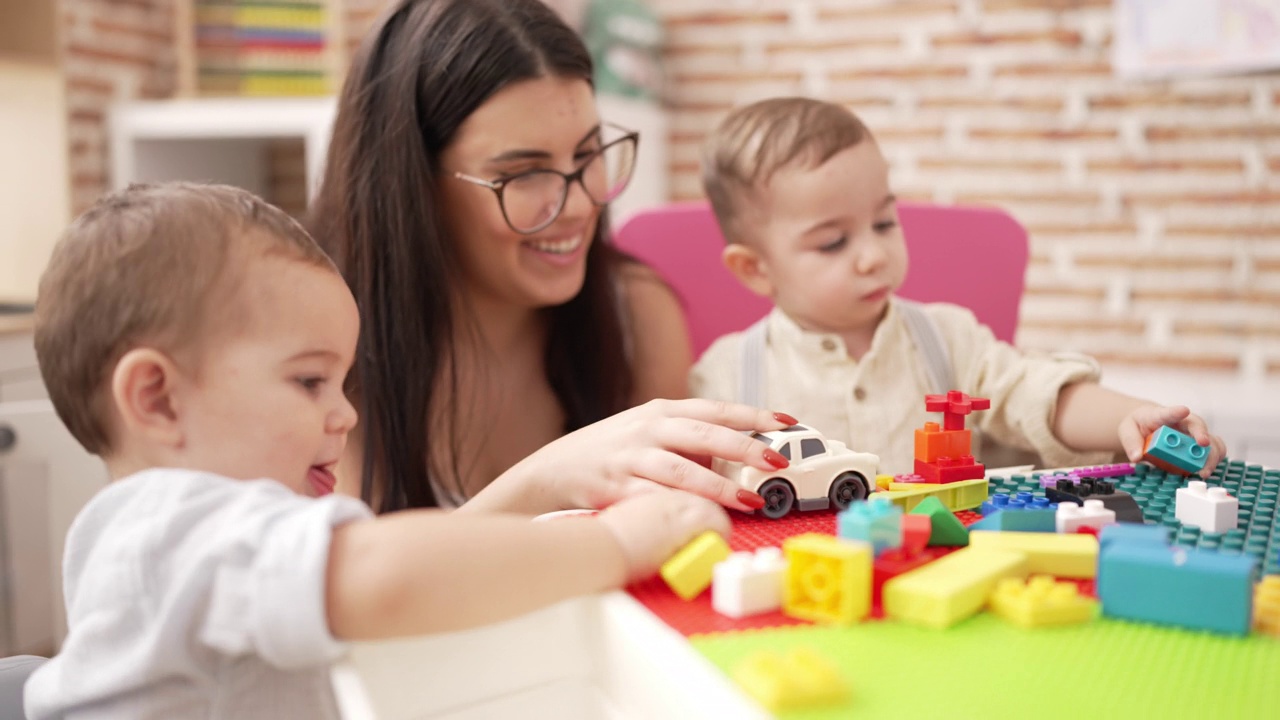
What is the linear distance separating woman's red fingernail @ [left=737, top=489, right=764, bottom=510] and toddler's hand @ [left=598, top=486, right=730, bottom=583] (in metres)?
0.05

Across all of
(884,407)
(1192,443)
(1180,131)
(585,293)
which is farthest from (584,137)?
(1180,131)

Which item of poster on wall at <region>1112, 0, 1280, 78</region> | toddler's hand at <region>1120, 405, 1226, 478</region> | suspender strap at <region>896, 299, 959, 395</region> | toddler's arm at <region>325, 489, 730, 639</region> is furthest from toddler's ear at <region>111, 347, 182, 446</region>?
poster on wall at <region>1112, 0, 1280, 78</region>

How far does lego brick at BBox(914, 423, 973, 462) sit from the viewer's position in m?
0.80

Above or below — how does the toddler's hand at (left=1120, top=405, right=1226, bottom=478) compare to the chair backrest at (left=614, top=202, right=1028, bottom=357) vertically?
below

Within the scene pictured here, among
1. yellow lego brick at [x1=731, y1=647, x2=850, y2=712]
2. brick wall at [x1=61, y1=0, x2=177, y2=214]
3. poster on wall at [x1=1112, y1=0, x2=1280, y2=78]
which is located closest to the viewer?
yellow lego brick at [x1=731, y1=647, x2=850, y2=712]

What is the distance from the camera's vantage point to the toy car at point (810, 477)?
764mm

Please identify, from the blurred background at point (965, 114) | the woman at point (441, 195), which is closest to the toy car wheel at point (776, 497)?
the woman at point (441, 195)

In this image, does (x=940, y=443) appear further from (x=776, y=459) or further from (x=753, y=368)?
(x=753, y=368)

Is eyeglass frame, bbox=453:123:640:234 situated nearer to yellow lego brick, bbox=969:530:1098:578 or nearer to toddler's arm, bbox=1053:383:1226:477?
toddler's arm, bbox=1053:383:1226:477

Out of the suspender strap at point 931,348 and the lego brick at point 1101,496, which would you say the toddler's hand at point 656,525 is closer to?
the lego brick at point 1101,496

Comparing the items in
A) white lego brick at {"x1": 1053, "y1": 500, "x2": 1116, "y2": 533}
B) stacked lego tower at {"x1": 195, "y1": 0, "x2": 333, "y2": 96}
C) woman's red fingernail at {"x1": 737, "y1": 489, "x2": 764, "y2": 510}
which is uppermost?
stacked lego tower at {"x1": 195, "y1": 0, "x2": 333, "y2": 96}

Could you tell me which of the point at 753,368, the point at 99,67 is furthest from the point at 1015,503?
the point at 99,67

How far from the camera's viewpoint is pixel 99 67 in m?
2.75

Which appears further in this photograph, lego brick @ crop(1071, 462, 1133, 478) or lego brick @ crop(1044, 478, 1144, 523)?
lego brick @ crop(1071, 462, 1133, 478)
